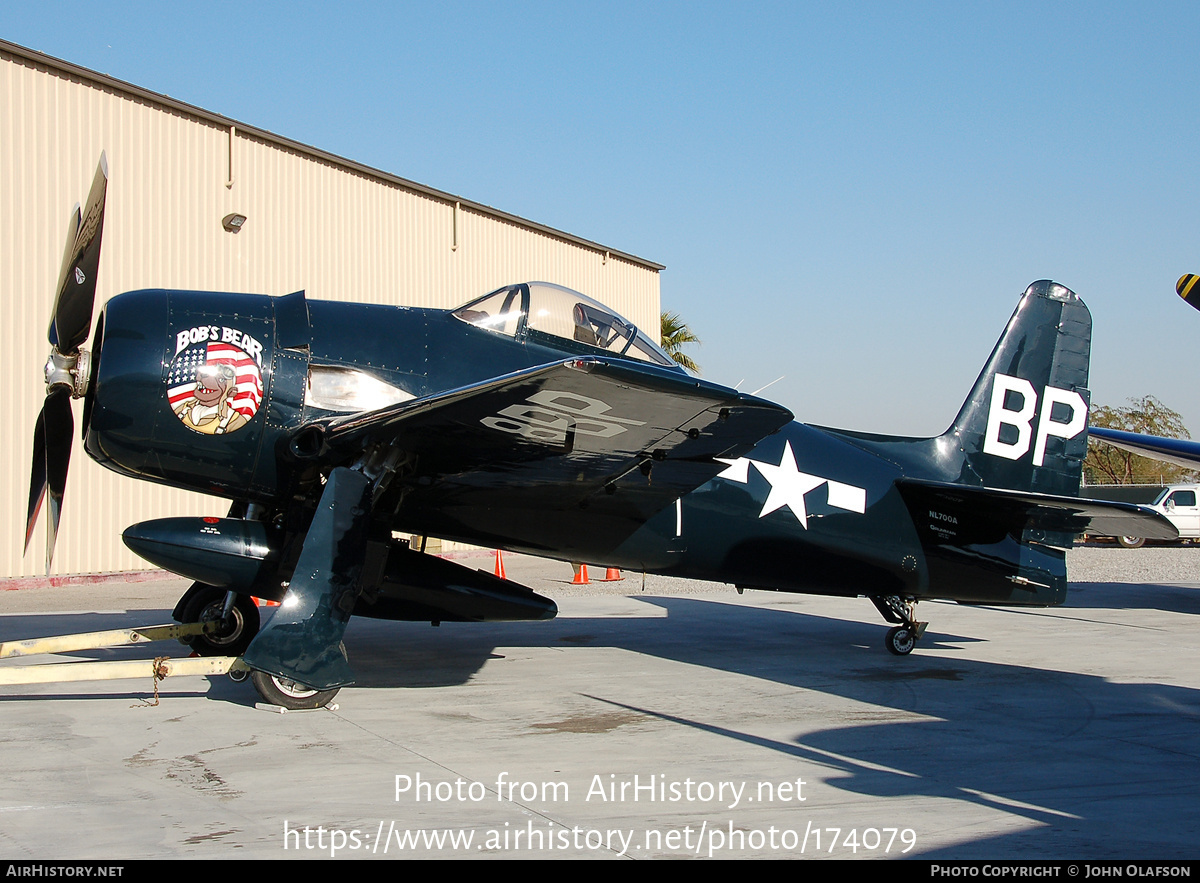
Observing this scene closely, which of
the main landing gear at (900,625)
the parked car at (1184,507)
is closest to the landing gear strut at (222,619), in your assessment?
the main landing gear at (900,625)

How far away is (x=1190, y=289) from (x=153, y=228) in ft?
52.0

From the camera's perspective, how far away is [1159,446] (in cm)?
1653

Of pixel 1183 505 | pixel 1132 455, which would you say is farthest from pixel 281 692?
pixel 1132 455

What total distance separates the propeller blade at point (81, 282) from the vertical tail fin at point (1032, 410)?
7238 millimetres

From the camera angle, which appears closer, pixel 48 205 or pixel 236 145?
pixel 48 205

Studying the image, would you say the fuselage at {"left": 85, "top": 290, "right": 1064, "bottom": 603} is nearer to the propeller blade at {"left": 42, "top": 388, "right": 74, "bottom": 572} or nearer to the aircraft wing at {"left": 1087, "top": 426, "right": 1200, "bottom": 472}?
the propeller blade at {"left": 42, "top": 388, "right": 74, "bottom": 572}

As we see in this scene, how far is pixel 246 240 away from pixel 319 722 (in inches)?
549

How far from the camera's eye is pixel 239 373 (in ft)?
20.9

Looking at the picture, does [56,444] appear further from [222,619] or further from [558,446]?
[558,446]

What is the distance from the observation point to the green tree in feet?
175

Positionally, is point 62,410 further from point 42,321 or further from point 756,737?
point 42,321

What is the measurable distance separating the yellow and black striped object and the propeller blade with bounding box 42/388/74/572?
1233 centimetres
